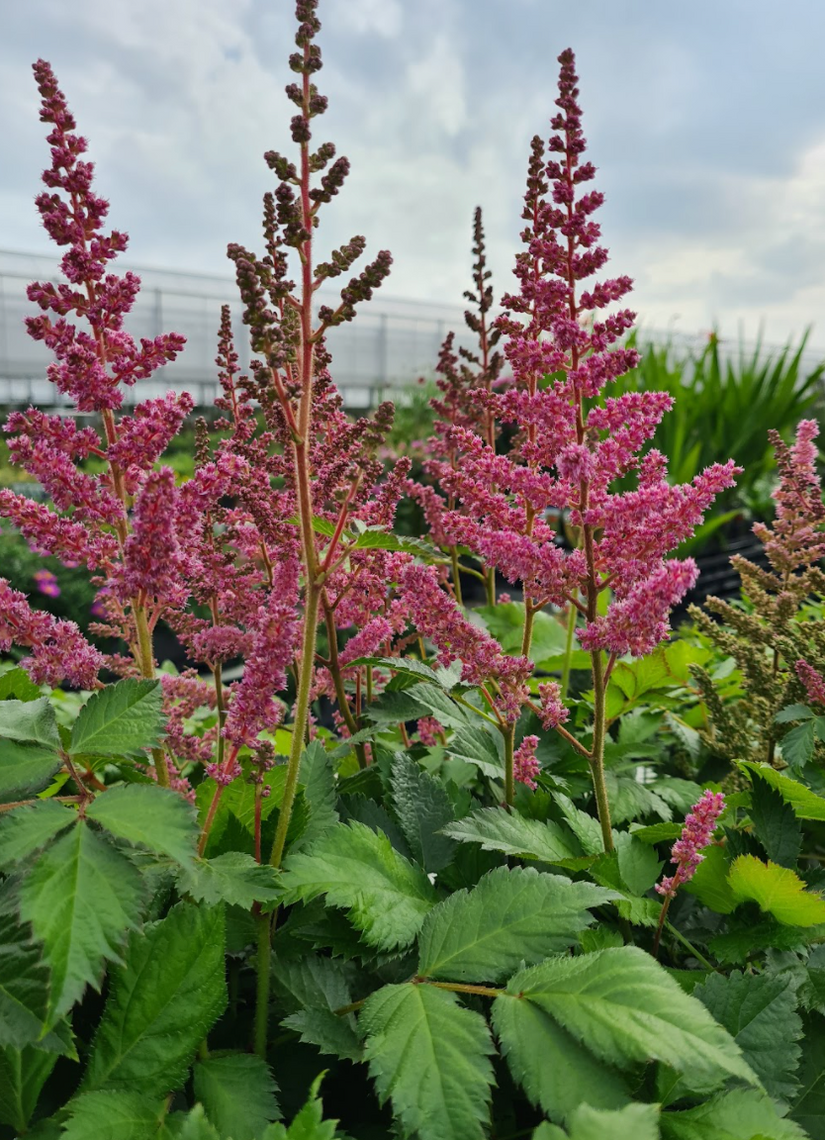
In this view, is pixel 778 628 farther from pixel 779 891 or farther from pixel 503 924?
pixel 503 924

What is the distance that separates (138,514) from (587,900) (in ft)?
2.13

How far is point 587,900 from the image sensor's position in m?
0.94

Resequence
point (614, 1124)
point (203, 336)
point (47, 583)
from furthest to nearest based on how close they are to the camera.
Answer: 1. point (203, 336)
2. point (47, 583)
3. point (614, 1124)

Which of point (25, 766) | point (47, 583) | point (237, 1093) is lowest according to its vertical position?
point (47, 583)

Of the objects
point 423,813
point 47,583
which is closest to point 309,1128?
point 423,813

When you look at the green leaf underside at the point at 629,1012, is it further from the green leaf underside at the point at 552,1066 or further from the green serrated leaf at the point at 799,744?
the green serrated leaf at the point at 799,744

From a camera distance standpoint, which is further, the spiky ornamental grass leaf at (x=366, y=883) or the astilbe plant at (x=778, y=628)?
the astilbe plant at (x=778, y=628)

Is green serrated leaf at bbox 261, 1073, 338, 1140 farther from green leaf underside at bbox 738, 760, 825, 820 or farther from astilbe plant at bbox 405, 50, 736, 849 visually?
green leaf underside at bbox 738, 760, 825, 820

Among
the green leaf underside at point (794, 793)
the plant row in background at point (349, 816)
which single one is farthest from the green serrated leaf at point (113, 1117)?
the green leaf underside at point (794, 793)

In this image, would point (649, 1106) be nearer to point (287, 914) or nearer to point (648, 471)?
point (287, 914)

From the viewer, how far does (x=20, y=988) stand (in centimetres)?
83

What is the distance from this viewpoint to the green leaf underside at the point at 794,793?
1138mm

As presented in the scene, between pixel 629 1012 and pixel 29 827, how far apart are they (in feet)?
1.97

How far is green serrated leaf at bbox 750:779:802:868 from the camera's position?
115cm
